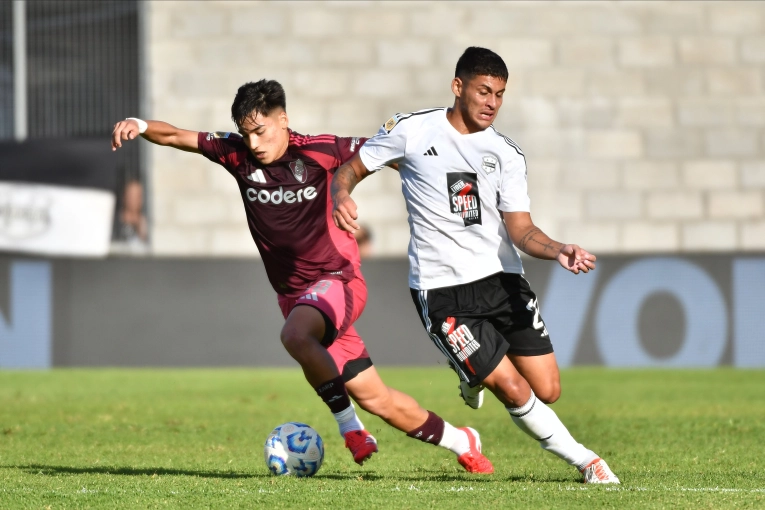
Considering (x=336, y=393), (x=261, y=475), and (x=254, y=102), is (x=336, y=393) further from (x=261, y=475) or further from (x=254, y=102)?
(x=254, y=102)

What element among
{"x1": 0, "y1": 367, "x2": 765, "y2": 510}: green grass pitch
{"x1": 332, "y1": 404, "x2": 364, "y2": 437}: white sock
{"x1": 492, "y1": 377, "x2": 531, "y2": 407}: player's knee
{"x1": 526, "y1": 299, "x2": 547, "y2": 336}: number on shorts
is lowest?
{"x1": 0, "y1": 367, "x2": 765, "y2": 510}: green grass pitch

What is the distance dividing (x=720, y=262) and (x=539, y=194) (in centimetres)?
339

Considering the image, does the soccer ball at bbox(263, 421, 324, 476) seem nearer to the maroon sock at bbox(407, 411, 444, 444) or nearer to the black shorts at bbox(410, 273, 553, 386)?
the maroon sock at bbox(407, 411, 444, 444)

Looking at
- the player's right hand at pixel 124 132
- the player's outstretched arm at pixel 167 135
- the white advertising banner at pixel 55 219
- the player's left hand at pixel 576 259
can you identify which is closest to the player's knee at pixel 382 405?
the player's left hand at pixel 576 259

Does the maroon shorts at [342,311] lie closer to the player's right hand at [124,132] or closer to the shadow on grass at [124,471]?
the shadow on grass at [124,471]

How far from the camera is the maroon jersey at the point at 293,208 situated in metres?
6.59

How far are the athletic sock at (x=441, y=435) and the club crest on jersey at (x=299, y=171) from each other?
1.52 m

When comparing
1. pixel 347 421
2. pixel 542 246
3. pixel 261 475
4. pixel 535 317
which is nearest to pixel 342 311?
pixel 347 421

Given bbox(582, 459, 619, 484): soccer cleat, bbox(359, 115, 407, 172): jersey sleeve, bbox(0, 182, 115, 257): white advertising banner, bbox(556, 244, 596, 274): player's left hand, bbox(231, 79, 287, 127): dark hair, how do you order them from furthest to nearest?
bbox(0, 182, 115, 257): white advertising banner
bbox(231, 79, 287, 127): dark hair
bbox(359, 115, 407, 172): jersey sleeve
bbox(582, 459, 619, 484): soccer cleat
bbox(556, 244, 596, 274): player's left hand

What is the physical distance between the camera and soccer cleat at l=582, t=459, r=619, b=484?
561cm

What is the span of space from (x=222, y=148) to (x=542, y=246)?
2.11 meters

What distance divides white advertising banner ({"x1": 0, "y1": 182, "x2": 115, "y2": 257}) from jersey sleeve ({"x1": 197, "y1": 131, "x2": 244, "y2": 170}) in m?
8.96

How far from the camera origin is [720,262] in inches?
575

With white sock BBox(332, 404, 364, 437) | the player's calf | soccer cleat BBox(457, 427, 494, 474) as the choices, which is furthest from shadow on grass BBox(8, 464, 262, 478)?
soccer cleat BBox(457, 427, 494, 474)
